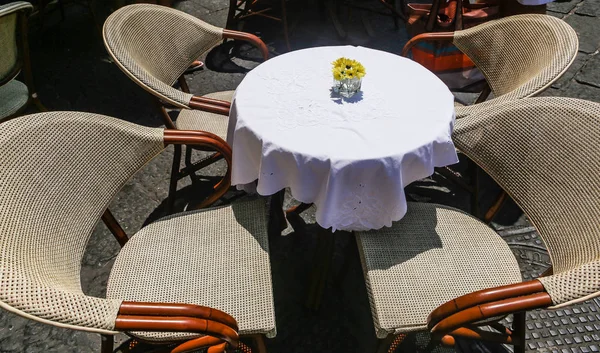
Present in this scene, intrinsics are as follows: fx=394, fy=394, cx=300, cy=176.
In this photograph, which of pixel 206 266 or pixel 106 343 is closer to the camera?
pixel 106 343

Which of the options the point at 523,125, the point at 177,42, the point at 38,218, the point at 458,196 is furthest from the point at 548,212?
the point at 177,42

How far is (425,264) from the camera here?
1.61 metres

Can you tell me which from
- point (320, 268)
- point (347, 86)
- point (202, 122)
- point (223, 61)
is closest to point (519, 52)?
point (347, 86)

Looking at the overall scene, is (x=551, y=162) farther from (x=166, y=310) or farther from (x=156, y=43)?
(x=156, y=43)

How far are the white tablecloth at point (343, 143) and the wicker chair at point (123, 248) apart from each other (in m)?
0.24

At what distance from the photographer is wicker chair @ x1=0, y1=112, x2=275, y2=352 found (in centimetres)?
112

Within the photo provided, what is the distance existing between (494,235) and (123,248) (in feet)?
5.26

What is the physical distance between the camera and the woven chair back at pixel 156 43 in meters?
2.06

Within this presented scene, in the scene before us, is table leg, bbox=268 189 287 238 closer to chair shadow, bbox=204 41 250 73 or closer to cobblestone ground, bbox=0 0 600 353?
cobblestone ground, bbox=0 0 600 353

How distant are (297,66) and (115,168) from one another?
1.05m

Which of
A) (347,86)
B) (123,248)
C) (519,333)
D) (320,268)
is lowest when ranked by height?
(320,268)

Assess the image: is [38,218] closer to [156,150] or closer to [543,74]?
Result: [156,150]

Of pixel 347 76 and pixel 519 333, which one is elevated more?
pixel 347 76

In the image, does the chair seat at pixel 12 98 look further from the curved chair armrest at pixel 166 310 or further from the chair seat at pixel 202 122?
the curved chair armrest at pixel 166 310
